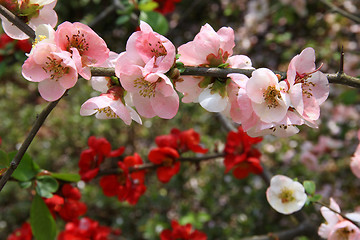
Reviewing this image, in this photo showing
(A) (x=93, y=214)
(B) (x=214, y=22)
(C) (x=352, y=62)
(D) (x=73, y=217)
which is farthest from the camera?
(B) (x=214, y=22)

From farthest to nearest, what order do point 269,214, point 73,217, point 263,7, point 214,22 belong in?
1. point 214,22
2. point 263,7
3. point 269,214
4. point 73,217

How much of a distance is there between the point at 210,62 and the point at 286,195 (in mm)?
437

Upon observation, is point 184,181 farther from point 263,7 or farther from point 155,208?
point 263,7

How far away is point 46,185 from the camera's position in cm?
85

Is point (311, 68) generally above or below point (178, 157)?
above

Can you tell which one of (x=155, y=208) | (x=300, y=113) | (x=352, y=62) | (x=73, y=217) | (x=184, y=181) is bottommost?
(x=155, y=208)

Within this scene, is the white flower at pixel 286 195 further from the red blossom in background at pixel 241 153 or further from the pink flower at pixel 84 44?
the pink flower at pixel 84 44

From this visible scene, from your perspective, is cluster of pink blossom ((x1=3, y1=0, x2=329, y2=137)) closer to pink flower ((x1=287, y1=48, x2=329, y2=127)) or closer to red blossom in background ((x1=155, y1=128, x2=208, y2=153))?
pink flower ((x1=287, y1=48, x2=329, y2=127))

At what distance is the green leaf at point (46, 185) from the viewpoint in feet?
2.73

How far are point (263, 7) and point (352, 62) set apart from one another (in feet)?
2.84

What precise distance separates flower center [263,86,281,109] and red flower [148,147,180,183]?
0.52 m

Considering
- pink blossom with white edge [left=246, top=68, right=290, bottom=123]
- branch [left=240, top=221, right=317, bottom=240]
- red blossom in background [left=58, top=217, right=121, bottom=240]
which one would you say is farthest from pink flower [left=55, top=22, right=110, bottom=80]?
branch [left=240, top=221, right=317, bottom=240]

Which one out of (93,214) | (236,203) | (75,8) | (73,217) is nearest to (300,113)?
(73,217)

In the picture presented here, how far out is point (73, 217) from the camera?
3.29 feet
